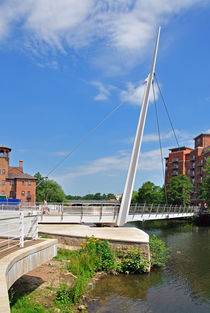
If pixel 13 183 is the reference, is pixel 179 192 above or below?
below

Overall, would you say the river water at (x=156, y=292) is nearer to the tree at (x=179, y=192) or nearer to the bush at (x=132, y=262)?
the bush at (x=132, y=262)

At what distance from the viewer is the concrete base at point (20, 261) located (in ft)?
16.2

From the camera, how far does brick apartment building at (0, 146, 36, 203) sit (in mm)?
70188

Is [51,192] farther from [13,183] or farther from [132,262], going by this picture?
[132,262]

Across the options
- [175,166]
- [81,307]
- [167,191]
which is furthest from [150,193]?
[81,307]

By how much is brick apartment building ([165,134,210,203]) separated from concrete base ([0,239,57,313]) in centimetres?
7492

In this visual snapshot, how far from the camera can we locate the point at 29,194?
7425 centimetres

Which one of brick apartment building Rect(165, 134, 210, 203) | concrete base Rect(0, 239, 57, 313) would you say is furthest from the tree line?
concrete base Rect(0, 239, 57, 313)

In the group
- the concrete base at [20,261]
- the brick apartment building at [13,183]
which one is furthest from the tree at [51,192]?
the concrete base at [20,261]

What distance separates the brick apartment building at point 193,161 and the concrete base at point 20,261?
2950 inches

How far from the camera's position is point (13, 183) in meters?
73.0

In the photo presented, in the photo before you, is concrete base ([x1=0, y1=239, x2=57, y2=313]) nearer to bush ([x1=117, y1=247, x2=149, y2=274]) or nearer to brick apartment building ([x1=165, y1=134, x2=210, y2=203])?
bush ([x1=117, y1=247, x2=149, y2=274])

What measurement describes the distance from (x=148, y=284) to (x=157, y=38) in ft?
72.9

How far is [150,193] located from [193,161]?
21278 mm
